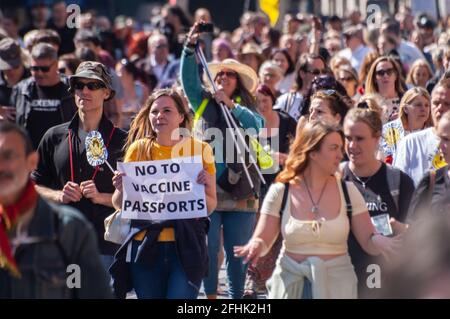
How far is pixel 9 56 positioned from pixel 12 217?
693cm

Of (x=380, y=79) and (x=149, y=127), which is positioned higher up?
(x=380, y=79)

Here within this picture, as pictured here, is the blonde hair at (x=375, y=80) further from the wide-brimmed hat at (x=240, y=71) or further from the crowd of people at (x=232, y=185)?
the wide-brimmed hat at (x=240, y=71)

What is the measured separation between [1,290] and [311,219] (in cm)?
178

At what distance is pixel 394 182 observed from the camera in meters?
6.08

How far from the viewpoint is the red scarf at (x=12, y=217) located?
412 centimetres

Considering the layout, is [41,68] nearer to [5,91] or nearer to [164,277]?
[5,91]

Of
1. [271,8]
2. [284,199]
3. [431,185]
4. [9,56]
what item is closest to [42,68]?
[9,56]

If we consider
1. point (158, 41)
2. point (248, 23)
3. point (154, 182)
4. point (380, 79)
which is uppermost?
point (248, 23)

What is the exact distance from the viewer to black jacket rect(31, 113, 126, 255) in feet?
22.5

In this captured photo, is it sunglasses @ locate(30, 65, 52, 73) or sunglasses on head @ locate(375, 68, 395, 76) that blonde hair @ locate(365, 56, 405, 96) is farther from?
sunglasses @ locate(30, 65, 52, 73)
